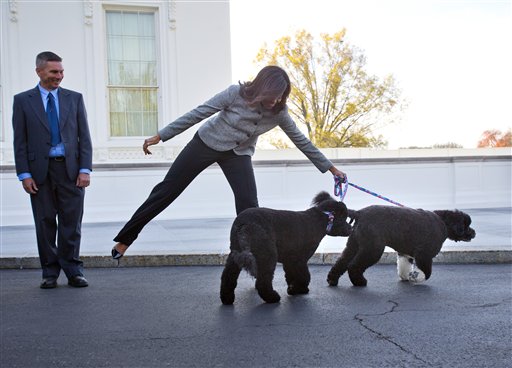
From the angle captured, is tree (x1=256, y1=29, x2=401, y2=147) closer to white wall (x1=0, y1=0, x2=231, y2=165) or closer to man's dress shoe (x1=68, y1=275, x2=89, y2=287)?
white wall (x1=0, y1=0, x2=231, y2=165)

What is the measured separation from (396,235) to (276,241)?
1159 millimetres

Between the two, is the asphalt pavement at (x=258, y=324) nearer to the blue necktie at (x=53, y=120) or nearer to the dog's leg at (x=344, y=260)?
the dog's leg at (x=344, y=260)

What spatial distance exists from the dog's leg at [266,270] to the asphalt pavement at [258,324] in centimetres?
12

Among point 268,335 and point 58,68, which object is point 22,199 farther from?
point 268,335

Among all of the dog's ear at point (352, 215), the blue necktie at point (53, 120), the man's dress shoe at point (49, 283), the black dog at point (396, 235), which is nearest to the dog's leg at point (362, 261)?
the black dog at point (396, 235)

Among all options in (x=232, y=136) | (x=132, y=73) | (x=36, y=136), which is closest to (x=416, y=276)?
(x=232, y=136)

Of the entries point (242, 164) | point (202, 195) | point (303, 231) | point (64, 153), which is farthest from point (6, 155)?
→ point (303, 231)

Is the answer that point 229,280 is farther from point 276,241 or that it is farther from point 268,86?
point 268,86

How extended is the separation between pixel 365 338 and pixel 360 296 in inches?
48.2

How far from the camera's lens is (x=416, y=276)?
5.52 m

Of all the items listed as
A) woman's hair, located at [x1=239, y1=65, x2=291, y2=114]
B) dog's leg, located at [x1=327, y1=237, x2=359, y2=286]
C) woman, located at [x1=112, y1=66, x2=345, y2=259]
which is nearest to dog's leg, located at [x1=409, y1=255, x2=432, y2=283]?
dog's leg, located at [x1=327, y1=237, x2=359, y2=286]

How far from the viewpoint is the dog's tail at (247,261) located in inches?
173

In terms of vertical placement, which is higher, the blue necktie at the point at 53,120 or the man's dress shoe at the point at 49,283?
the blue necktie at the point at 53,120

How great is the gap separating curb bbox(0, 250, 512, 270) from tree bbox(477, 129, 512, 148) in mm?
24577
